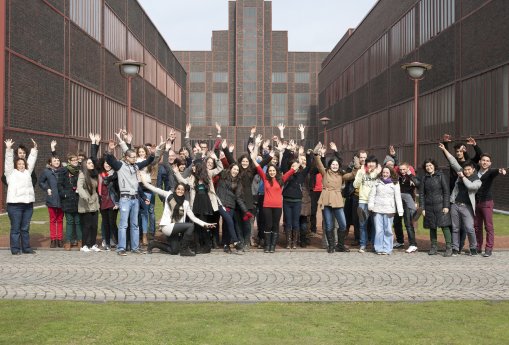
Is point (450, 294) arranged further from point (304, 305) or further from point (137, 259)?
point (137, 259)

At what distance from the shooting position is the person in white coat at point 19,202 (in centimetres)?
1138

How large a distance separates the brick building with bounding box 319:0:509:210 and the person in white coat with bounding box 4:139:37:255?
1684 cm

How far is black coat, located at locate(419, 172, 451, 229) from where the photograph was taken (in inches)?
457

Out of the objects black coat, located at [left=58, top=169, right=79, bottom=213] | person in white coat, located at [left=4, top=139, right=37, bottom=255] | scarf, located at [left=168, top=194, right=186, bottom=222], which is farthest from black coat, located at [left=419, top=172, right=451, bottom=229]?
person in white coat, located at [left=4, top=139, right=37, bottom=255]

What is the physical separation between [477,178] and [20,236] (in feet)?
27.7

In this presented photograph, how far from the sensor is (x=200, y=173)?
468 inches

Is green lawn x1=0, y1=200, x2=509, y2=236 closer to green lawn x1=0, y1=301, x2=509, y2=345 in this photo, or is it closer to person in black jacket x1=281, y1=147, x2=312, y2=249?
person in black jacket x1=281, y1=147, x2=312, y2=249

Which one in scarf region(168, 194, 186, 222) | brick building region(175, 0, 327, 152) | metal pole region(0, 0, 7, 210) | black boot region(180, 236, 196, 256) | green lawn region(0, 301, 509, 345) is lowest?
green lawn region(0, 301, 509, 345)

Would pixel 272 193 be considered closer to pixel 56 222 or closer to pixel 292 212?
pixel 292 212

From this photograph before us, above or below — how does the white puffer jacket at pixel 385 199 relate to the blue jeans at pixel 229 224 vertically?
above

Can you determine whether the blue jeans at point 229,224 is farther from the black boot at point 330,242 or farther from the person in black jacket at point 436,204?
the person in black jacket at point 436,204

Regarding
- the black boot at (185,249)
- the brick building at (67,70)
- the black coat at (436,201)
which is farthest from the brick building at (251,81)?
the black boot at (185,249)

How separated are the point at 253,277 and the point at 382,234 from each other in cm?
377

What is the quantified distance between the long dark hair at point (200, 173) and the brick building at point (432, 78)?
46.8 ft
